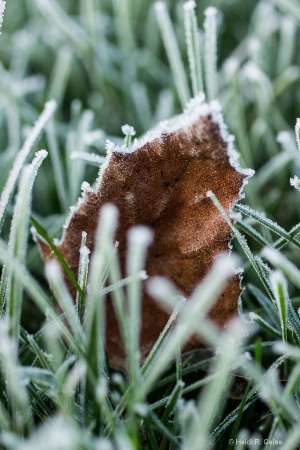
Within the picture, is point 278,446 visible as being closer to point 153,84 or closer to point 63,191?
point 63,191

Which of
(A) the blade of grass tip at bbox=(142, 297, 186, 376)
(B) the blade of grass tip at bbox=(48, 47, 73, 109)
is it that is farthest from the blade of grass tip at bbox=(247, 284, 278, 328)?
(B) the blade of grass tip at bbox=(48, 47, 73, 109)

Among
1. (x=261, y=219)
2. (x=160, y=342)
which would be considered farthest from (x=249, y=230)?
(x=160, y=342)

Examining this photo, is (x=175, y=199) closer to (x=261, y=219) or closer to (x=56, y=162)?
(x=261, y=219)

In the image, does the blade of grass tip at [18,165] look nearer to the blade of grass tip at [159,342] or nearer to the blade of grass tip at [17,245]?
the blade of grass tip at [17,245]

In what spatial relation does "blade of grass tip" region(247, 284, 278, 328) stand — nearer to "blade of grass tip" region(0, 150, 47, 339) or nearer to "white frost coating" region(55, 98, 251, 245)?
"white frost coating" region(55, 98, 251, 245)

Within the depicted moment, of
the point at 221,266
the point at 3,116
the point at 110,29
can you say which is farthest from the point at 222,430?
the point at 110,29

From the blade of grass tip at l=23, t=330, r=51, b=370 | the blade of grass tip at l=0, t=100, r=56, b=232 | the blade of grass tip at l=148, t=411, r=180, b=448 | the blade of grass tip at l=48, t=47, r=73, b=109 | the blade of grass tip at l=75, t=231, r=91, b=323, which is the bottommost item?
the blade of grass tip at l=148, t=411, r=180, b=448
